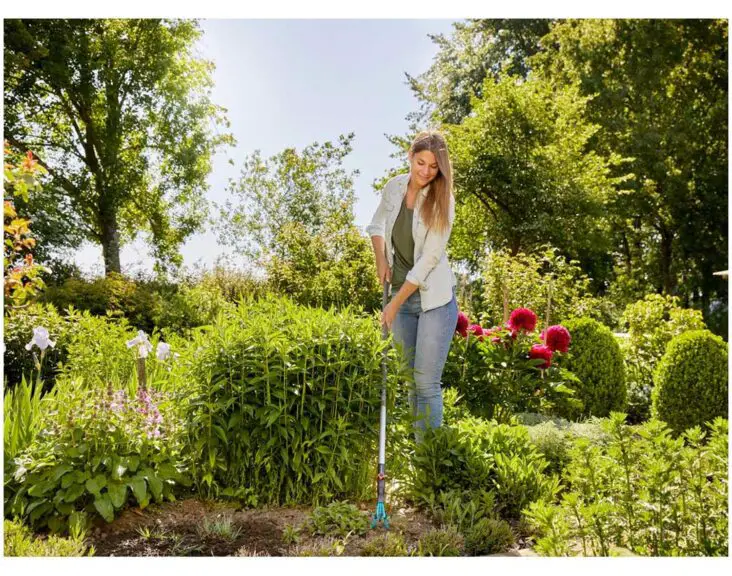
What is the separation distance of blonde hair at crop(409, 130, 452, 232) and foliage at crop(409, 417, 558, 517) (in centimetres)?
103

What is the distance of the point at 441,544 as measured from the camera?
263cm

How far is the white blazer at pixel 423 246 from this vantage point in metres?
3.36

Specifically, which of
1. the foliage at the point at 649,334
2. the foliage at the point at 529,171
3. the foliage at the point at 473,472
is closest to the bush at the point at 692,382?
the foliage at the point at 649,334

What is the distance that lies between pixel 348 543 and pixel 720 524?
1.35m

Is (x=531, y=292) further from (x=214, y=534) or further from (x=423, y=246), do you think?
(x=214, y=534)

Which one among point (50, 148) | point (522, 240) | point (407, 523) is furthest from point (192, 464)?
point (50, 148)

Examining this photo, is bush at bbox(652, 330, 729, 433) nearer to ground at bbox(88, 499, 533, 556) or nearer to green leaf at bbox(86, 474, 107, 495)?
ground at bbox(88, 499, 533, 556)

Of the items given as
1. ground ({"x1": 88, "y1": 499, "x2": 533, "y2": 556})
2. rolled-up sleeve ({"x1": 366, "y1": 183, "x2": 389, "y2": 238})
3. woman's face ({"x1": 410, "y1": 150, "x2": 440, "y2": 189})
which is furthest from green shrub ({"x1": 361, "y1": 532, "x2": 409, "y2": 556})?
woman's face ({"x1": 410, "y1": 150, "x2": 440, "y2": 189})

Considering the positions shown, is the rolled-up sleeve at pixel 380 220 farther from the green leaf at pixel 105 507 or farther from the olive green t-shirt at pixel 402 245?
the green leaf at pixel 105 507

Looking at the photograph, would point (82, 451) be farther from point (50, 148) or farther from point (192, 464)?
point (50, 148)

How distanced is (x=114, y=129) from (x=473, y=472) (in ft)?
40.9

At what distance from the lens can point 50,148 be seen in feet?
45.0

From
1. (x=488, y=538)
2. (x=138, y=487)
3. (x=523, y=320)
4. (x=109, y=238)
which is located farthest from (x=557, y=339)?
(x=109, y=238)

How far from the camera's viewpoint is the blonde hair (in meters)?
3.37
